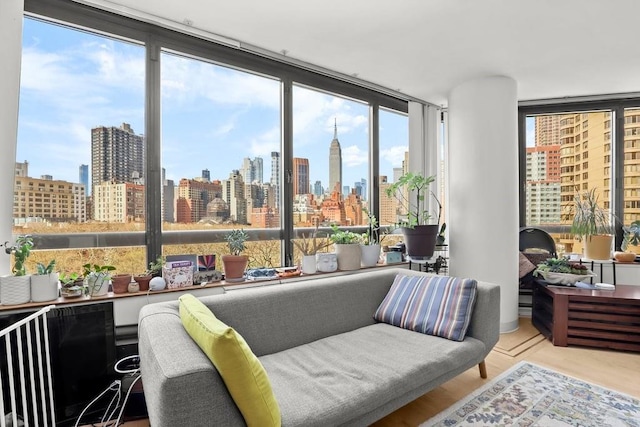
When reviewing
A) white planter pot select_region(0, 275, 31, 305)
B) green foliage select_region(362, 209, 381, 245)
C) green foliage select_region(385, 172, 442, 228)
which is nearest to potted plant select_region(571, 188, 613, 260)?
green foliage select_region(385, 172, 442, 228)

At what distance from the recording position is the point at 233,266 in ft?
8.34

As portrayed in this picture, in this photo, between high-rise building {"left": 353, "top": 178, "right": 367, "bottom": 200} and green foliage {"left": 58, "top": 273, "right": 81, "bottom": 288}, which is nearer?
green foliage {"left": 58, "top": 273, "right": 81, "bottom": 288}

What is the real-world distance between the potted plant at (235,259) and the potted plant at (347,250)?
869 mm

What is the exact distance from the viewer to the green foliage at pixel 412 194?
327cm

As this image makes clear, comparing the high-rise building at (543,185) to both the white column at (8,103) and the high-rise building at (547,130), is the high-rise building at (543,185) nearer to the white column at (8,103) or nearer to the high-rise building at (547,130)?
the high-rise building at (547,130)

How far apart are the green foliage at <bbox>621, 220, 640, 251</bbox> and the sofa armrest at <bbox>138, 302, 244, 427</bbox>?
14.7 feet

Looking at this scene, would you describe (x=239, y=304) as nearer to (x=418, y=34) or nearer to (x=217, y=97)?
(x=217, y=97)

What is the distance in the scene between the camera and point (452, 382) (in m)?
2.33

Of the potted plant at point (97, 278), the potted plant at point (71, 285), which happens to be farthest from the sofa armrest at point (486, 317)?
the potted plant at point (71, 285)

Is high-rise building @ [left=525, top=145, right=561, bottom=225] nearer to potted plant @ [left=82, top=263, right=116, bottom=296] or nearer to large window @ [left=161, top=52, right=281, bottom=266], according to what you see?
large window @ [left=161, top=52, right=281, bottom=266]

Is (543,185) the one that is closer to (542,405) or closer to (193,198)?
(542,405)

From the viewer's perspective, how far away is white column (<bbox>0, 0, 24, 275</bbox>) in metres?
1.88

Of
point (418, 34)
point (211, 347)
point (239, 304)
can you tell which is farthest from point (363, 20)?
point (211, 347)

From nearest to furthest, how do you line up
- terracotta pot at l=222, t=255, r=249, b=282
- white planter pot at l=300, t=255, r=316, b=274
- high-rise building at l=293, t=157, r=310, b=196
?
terracotta pot at l=222, t=255, r=249, b=282 → white planter pot at l=300, t=255, r=316, b=274 → high-rise building at l=293, t=157, r=310, b=196
